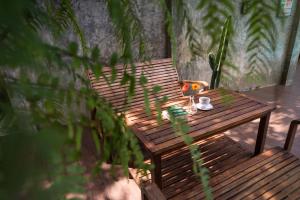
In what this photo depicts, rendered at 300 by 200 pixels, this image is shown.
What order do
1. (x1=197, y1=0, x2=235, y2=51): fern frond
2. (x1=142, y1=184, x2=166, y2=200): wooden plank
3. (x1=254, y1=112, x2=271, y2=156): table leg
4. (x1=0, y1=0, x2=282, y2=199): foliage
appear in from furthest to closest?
(x1=254, y1=112, x2=271, y2=156): table leg < (x1=142, y1=184, x2=166, y2=200): wooden plank < (x1=197, y1=0, x2=235, y2=51): fern frond < (x1=0, y1=0, x2=282, y2=199): foliage

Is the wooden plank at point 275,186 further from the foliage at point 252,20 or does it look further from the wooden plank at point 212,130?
the foliage at point 252,20

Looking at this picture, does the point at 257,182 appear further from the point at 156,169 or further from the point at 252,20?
the point at 252,20

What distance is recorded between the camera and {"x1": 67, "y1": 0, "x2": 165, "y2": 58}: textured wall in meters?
2.59

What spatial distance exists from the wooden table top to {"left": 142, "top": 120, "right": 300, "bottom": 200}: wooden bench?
29 cm

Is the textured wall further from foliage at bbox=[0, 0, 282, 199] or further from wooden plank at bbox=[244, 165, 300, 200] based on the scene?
foliage at bbox=[0, 0, 282, 199]

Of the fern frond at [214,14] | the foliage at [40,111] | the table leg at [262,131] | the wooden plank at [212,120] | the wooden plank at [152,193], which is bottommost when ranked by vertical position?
the table leg at [262,131]

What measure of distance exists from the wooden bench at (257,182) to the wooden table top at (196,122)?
29 cm

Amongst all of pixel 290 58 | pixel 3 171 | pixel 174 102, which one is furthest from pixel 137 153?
pixel 290 58

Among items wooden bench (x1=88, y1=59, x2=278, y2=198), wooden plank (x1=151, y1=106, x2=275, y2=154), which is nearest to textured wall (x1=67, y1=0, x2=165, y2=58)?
wooden bench (x1=88, y1=59, x2=278, y2=198)

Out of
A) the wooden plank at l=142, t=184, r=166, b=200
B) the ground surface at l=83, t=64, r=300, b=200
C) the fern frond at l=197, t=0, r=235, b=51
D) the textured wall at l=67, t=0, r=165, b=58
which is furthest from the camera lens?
the textured wall at l=67, t=0, r=165, b=58

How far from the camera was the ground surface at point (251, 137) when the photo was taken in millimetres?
1952

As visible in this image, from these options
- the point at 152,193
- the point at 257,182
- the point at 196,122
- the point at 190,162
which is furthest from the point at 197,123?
the point at 152,193

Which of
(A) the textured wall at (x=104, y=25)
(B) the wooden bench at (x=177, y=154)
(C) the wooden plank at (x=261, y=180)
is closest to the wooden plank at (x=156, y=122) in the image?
(B) the wooden bench at (x=177, y=154)

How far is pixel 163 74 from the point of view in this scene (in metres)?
2.66
